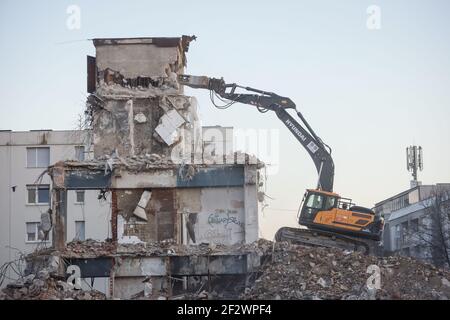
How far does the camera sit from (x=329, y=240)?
25859 mm

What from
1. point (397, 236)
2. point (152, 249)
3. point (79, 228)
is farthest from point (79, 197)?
point (397, 236)

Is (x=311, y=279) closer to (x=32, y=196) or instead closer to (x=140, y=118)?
(x=140, y=118)

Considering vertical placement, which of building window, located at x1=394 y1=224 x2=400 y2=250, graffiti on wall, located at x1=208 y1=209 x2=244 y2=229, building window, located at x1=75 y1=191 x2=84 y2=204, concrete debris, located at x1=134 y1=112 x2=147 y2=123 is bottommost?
building window, located at x1=394 y1=224 x2=400 y2=250

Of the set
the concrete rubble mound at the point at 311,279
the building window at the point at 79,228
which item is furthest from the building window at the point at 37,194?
the concrete rubble mound at the point at 311,279

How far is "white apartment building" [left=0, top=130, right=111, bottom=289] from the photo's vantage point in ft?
143

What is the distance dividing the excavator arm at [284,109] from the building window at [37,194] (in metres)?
18.6

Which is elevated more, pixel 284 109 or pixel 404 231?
pixel 284 109

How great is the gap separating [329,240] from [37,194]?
23.5 meters

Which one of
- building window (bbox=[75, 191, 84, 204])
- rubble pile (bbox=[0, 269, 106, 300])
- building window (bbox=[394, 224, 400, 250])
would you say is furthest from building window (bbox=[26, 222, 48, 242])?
building window (bbox=[394, 224, 400, 250])

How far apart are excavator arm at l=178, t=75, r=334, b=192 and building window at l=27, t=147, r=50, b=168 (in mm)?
18718

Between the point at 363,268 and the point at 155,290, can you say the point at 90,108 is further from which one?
the point at 363,268

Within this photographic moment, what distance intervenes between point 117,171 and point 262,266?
6.91 meters

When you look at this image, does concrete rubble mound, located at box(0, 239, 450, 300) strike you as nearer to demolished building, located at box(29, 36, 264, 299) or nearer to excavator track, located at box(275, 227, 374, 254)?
demolished building, located at box(29, 36, 264, 299)
